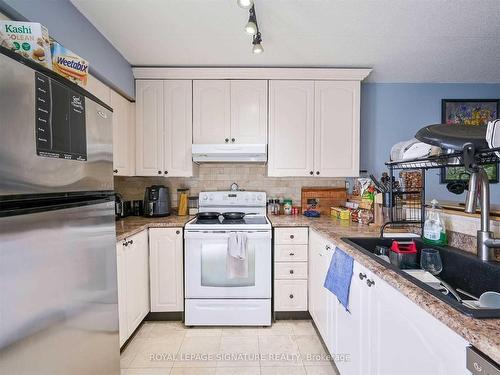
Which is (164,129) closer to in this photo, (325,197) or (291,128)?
(291,128)

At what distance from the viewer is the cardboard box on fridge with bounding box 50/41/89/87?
42.0 inches

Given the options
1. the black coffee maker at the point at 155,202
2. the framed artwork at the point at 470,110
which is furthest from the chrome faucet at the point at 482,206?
the black coffee maker at the point at 155,202

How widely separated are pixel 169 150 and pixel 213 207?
735mm

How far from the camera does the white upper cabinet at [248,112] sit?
2537 millimetres

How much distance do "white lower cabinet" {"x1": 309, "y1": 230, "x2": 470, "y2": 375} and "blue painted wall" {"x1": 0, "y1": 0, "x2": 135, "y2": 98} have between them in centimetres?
207

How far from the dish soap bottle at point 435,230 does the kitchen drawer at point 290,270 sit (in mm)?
1061

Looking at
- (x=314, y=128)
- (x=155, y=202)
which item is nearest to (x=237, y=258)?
(x=155, y=202)

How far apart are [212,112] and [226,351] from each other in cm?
209

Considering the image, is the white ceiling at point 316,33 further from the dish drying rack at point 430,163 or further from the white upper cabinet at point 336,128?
the dish drying rack at point 430,163

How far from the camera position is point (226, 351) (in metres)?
1.91

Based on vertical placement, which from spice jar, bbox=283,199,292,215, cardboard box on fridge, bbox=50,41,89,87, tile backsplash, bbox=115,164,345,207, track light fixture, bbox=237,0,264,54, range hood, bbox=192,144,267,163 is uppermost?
track light fixture, bbox=237,0,264,54

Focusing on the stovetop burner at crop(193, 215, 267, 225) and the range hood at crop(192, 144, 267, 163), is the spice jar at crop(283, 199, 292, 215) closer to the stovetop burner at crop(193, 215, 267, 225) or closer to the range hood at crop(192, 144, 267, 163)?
the stovetop burner at crop(193, 215, 267, 225)

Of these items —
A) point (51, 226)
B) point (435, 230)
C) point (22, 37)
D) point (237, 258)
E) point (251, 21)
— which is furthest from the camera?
point (237, 258)

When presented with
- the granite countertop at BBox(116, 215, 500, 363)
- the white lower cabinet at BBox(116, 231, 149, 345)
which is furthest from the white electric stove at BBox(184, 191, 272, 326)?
the granite countertop at BBox(116, 215, 500, 363)
